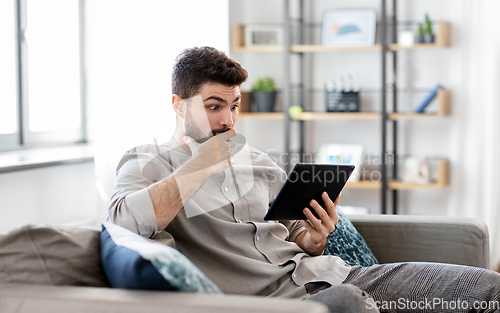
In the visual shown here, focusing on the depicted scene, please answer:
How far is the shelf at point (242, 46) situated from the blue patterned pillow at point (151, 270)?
2595mm

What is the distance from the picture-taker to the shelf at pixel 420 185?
131 inches

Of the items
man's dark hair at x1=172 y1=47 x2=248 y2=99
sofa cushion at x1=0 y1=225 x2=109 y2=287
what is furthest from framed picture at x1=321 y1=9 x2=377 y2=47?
sofa cushion at x1=0 y1=225 x2=109 y2=287

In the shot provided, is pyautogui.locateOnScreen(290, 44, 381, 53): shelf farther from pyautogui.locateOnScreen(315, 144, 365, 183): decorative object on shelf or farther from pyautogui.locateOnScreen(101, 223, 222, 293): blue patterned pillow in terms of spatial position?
pyautogui.locateOnScreen(101, 223, 222, 293): blue patterned pillow

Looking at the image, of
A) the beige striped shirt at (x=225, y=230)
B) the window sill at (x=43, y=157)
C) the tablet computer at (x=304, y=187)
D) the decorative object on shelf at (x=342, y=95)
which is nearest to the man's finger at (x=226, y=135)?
the beige striped shirt at (x=225, y=230)

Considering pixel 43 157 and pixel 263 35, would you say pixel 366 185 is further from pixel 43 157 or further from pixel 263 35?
pixel 43 157

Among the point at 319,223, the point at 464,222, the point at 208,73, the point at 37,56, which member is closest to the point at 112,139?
the point at 37,56

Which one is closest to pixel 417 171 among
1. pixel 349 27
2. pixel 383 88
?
pixel 383 88

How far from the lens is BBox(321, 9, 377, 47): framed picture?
342cm

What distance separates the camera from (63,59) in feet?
8.74

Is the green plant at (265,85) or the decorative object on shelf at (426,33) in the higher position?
the decorative object on shelf at (426,33)

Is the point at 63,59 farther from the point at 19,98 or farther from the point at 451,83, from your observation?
the point at 451,83

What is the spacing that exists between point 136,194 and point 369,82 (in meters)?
2.61

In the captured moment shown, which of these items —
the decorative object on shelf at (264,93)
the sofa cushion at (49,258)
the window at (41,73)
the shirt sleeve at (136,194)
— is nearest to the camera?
the sofa cushion at (49,258)

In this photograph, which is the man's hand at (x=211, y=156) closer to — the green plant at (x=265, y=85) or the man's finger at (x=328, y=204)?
the man's finger at (x=328, y=204)
